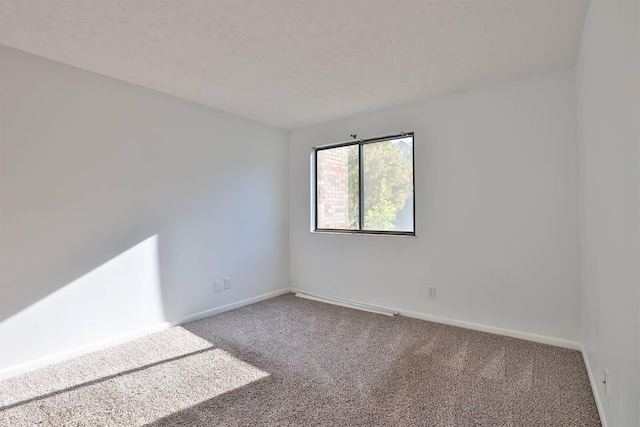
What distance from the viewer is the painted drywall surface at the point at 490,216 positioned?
266cm

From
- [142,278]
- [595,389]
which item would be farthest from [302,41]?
[595,389]

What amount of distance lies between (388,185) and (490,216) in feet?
3.69

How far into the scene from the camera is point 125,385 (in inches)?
85.1

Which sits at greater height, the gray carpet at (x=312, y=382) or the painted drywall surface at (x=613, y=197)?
the painted drywall surface at (x=613, y=197)

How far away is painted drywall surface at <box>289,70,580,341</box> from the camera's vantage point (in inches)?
105

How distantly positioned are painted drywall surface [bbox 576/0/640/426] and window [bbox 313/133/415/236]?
163cm

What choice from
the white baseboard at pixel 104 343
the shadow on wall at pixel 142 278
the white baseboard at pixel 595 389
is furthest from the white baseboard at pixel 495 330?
the white baseboard at pixel 104 343

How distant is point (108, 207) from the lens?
9.12ft

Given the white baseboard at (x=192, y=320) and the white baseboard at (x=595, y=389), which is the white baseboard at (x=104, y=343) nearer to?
the white baseboard at (x=192, y=320)

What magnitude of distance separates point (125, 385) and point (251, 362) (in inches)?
32.5

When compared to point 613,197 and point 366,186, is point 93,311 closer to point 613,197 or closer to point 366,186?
point 366,186

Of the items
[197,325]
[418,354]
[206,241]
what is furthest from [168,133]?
[418,354]

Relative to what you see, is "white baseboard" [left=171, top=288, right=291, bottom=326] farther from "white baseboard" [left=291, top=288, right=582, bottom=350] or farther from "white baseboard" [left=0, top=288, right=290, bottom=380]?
"white baseboard" [left=291, top=288, right=582, bottom=350]

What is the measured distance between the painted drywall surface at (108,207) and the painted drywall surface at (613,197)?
322cm
